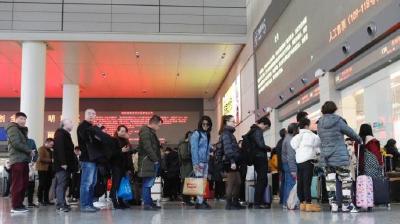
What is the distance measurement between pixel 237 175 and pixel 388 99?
8.43 feet

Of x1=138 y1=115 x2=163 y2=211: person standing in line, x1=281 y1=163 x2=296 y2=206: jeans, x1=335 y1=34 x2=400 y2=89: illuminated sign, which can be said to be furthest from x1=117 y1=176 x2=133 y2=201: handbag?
x1=335 y1=34 x2=400 y2=89: illuminated sign

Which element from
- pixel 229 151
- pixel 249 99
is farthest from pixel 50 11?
pixel 229 151

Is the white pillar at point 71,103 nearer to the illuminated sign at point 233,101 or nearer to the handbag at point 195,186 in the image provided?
the illuminated sign at point 233,101

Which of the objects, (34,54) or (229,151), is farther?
(34,54)

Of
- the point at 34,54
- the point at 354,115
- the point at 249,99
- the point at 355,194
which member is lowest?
the point at 355,194

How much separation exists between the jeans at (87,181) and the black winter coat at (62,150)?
1.15 ft

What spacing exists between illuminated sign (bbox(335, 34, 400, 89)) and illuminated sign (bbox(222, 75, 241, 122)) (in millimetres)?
A: 8693

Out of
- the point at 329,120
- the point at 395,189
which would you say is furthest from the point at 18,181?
the point at 395,189

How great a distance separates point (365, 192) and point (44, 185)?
5981 millimetres

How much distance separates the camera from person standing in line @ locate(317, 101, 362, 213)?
5945 millimetres

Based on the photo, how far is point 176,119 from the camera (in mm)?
24125

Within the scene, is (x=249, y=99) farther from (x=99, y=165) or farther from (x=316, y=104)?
(x=99, y=165)

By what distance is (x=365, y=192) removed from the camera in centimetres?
609

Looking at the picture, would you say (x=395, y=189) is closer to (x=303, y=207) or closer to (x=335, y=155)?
(x=303, y=207)
